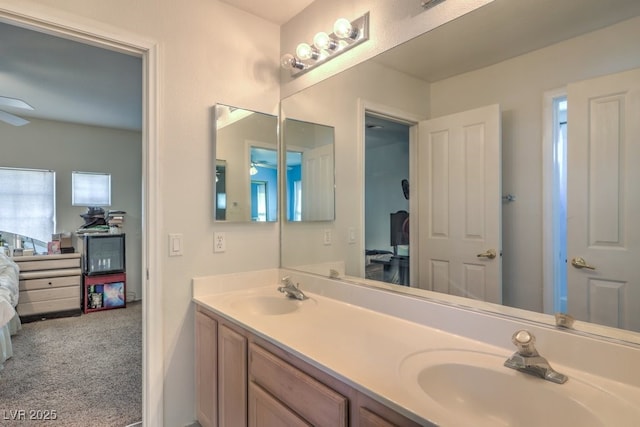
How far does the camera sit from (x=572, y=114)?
1.09 metres

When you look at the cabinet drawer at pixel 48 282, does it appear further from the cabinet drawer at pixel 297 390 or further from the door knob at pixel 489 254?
the door knob at pixel 489 254

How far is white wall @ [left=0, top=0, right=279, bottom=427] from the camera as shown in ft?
5.82

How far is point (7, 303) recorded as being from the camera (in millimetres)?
2516

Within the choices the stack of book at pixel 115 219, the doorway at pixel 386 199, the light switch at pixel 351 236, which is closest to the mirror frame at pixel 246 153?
the light switch at pixel 351 236

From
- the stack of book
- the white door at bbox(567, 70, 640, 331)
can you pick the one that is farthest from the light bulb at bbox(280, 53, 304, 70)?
the stack of book

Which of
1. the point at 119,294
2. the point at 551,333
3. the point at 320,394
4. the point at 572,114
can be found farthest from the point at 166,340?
the point at 119,294

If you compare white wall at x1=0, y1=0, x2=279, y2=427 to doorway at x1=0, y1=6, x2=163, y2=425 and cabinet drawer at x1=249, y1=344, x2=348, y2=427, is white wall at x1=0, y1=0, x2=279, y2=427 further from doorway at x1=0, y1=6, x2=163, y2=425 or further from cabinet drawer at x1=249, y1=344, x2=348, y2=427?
cabinet drawer at x1=249, y1=344, x2=348, y2=427

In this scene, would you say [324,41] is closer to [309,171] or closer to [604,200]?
[309,171]

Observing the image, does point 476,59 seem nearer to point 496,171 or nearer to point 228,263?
point 496,171

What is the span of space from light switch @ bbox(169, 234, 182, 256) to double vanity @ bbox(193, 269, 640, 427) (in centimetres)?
35

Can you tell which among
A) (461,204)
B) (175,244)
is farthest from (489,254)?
(175,244)

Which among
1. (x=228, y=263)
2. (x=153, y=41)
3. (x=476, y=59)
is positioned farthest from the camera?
(x=228, y=263)

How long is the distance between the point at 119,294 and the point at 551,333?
487cm

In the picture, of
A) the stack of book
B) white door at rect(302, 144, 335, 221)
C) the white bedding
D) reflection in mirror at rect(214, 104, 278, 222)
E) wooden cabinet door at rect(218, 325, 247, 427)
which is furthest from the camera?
the stack of book
